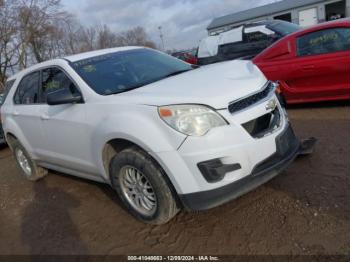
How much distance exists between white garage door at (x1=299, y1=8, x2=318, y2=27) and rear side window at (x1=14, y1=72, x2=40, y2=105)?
121 feet

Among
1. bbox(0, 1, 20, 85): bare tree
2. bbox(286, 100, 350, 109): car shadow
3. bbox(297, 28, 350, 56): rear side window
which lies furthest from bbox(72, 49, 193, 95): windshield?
bbox(0, 1, 20, 85): bare tree

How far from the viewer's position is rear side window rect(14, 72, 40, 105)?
488 cm

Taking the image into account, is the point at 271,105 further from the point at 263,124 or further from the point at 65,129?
the point at 65,129

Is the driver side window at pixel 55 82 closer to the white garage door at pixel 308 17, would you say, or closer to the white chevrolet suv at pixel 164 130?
the white chevrolet suv at pixel 164 130

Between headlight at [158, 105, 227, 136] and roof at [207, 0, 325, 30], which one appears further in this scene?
roof at [207, 0, 325, 30]

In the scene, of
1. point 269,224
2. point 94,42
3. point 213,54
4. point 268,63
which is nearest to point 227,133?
point 269,224

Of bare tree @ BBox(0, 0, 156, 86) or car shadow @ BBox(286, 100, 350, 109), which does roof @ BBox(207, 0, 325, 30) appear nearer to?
bare tree @ BBox(0, 0, 156, 86)

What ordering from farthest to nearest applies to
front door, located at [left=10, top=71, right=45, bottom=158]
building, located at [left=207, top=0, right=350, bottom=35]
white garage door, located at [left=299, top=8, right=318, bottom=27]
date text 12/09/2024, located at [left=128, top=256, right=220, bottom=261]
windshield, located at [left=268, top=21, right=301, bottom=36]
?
1. white garage door, located at [left=299, top=8, right=318, bottom=27]
2. building, located at [left=207, top=0, right=350, bottom=35]
3. windshield, located at [left=268, top=21, right=301, bottom=36]
4. front door, located at [left=10, top=71, right=45, bottom=158]
5. date text 12/09/2024, located at [left=128, top=256, right=220, bottom=261]

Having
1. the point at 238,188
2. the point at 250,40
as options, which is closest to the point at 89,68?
the point at 238,188

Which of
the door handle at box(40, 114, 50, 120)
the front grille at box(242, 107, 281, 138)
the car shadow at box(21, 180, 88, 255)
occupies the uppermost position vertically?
the door handle at box(40, 114, 50, 120)

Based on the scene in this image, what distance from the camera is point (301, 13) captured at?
38.2 meters

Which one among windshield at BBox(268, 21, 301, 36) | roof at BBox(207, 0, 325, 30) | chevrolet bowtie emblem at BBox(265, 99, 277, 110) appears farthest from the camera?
roof at BBox(207, 0, 325, 30)

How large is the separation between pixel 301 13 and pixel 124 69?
38577 millimetres

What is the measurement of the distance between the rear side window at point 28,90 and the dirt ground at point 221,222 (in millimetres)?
1365
